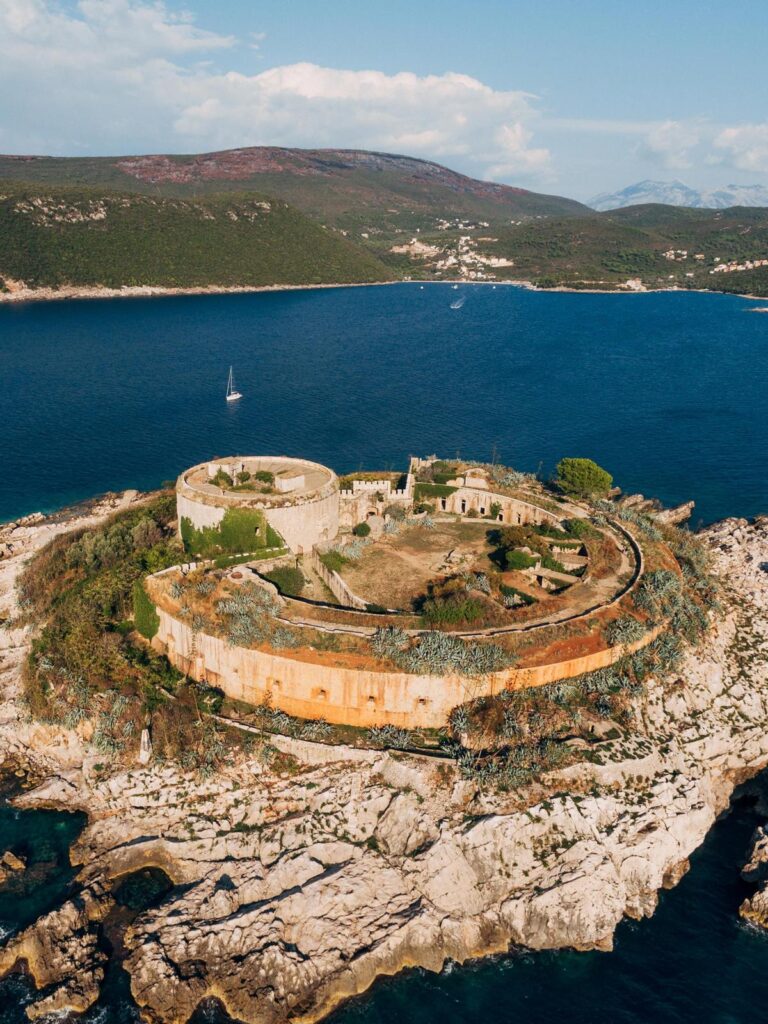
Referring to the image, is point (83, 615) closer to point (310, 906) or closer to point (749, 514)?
point (310, 906)

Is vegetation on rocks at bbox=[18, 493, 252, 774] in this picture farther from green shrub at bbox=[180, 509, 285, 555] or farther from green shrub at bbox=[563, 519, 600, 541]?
green shrub at bbox=[563, 519, 600, 541]

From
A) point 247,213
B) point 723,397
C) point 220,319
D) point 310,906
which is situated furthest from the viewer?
point 247,213

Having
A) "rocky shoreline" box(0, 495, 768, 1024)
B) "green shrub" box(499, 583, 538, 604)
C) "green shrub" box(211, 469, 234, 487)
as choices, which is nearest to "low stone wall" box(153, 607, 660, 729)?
"rocky shoreline" box(0, 495, 768, 1024)

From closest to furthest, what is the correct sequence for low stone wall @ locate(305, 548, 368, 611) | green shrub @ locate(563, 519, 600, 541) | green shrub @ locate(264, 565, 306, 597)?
low stone wall @ locate(305, 548, 368, 611) < green shrub @ locate(264, 565, 306, 597) < green shrub @ locate(563, 519, 600, 541)

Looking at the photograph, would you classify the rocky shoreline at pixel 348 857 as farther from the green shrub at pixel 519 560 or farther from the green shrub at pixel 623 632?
the green shrub at pixel 519 560

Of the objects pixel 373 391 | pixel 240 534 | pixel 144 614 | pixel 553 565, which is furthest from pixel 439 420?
pixel 144 614

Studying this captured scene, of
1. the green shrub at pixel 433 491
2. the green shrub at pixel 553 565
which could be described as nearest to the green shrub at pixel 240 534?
the green shrub at pixel 433 491

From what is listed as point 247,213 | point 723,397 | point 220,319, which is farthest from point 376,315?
Answer: point 723,397
